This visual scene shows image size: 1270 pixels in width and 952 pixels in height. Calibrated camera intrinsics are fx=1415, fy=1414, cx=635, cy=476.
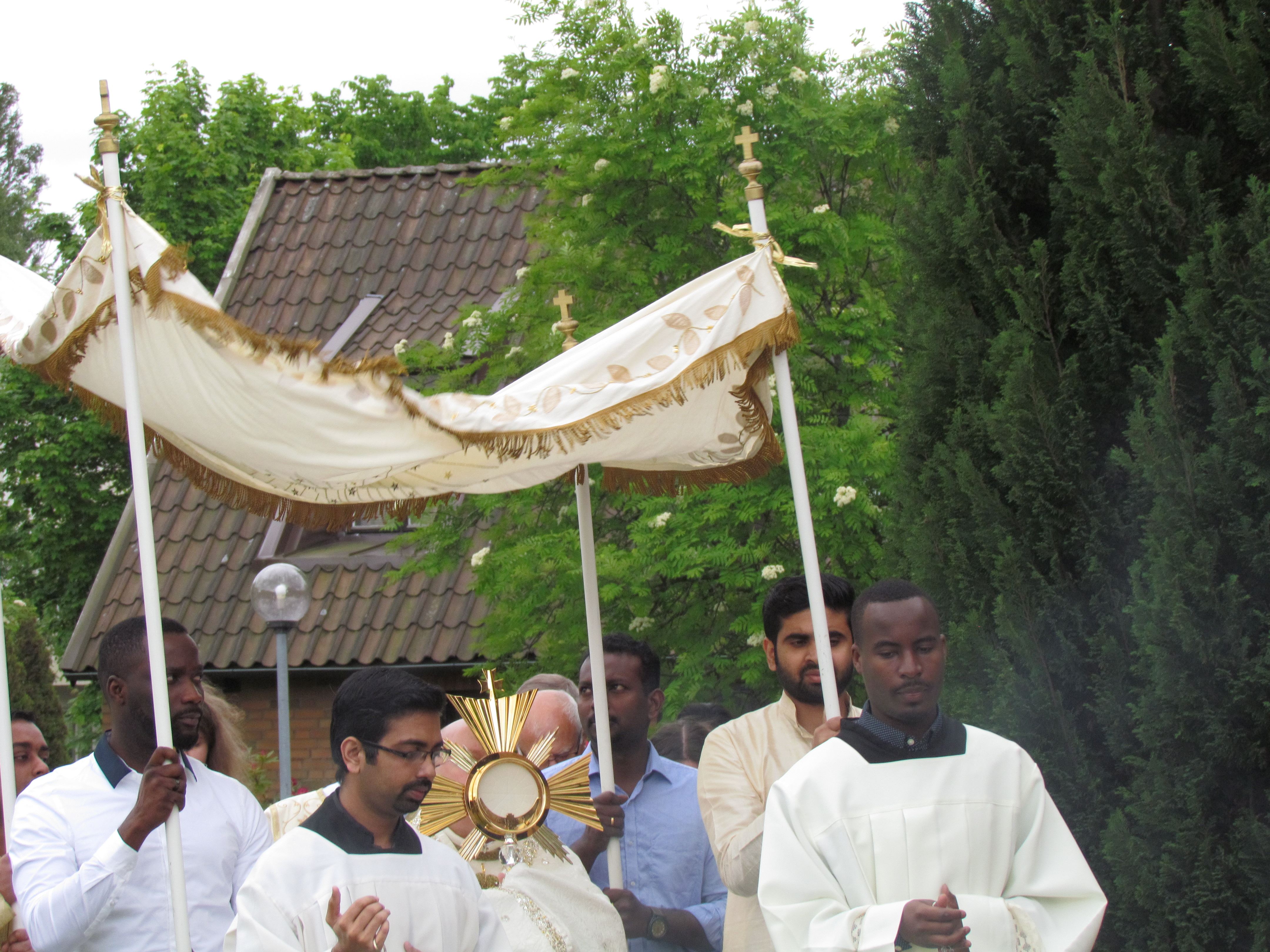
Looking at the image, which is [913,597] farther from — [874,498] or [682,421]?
[874,498]

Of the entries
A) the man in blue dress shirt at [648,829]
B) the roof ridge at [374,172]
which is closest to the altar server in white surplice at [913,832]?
the man in blue dress shirt at [648,829]

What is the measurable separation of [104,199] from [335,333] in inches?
380

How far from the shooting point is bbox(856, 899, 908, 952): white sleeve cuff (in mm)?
3033

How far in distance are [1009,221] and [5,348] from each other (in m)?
3.20

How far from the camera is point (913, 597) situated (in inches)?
131

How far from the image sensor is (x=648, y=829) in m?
4.66

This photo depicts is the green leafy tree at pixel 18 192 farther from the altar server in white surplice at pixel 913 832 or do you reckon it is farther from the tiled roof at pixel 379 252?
the altar server in white surplice at pixel 913 832

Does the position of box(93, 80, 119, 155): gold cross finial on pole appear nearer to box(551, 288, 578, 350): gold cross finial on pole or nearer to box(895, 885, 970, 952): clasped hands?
box(551, 288, 578, 350): gold cross finial on pole

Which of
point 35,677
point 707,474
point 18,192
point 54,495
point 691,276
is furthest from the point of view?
point 18,192

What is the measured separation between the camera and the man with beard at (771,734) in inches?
162

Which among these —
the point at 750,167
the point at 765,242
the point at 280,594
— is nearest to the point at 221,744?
the point at 765,242

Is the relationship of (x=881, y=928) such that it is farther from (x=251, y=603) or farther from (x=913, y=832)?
(x=251, y=603)

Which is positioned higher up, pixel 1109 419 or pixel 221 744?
pixel 1109 419

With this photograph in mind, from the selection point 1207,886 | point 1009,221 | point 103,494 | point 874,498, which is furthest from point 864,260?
point 103,494
